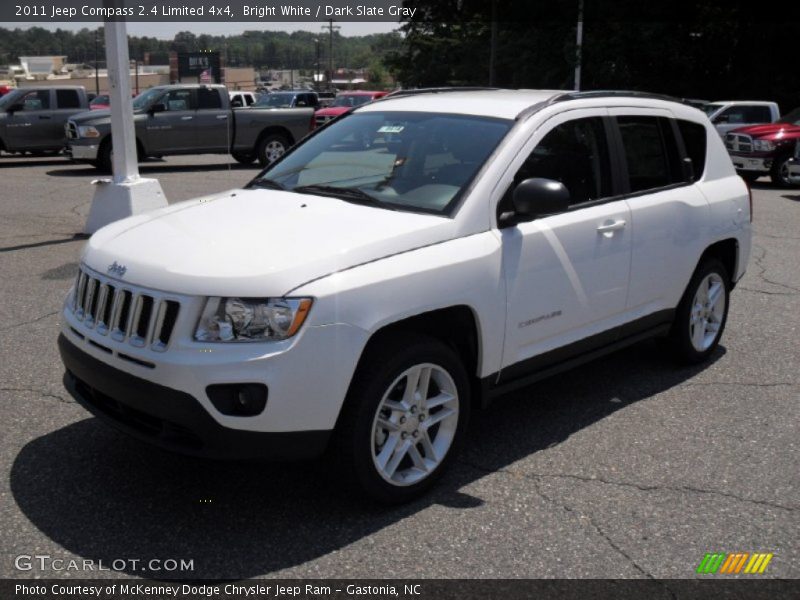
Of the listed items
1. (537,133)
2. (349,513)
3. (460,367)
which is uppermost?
(537,133)

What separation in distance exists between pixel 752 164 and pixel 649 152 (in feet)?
44.3

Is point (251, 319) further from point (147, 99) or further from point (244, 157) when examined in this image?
point (244, 157)

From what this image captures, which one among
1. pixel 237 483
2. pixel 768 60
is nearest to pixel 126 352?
pixel 237 483

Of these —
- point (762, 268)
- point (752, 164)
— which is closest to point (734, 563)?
point (762, 268)

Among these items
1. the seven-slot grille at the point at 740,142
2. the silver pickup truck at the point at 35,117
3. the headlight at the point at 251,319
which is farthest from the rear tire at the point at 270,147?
the headlight at the point at 251,319

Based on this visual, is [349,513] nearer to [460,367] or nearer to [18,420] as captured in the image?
[460,367]

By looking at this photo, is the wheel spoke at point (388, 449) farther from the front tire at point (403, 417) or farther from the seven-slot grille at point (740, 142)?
the seven-slot grille at point (740, 142)

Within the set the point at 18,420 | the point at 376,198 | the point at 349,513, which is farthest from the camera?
the point at 18,420

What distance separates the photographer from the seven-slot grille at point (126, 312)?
3.43 meters

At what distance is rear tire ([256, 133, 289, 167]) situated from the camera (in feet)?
64.4

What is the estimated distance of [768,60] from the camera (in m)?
32.8

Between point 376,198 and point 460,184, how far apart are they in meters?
0.42

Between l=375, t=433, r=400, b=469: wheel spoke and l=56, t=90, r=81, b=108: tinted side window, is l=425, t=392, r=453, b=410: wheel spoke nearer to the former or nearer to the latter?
l=375, t=433, r=400, b=469: wheel spoke

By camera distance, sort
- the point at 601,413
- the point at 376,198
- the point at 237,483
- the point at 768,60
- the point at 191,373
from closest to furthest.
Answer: the point at 191,373 < the point at 237,483 < the point at 376,198 < the point at 601,413 < the point at 768,60
